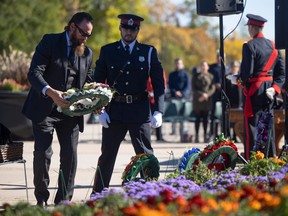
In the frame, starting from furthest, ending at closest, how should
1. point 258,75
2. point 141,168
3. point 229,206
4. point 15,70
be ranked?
point 15,70 < point 258,75 < point 141,168 < point 229,206

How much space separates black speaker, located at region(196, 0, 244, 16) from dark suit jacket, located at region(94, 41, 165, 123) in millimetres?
1820

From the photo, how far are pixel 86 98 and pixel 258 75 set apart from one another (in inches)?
171

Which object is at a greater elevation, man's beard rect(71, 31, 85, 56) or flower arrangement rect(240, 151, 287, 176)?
man's beard rect(71, 31, 85, 56)

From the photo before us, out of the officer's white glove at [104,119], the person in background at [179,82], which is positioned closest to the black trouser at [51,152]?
the officer's white glove at [104,119]

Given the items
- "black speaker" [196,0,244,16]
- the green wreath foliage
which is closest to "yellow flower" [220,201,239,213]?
the green wreath foliage

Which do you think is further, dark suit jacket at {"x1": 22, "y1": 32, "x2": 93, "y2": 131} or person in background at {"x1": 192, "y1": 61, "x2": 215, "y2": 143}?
person in background at {"x1": 192, "y1": 61, "x2": 215, "y2": 143}

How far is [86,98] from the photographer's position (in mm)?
8398

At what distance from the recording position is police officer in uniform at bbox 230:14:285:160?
12078mm

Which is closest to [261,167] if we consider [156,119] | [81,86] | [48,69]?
[156,119]

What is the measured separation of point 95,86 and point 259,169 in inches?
68.1

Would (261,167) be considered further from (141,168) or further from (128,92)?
(128,92)

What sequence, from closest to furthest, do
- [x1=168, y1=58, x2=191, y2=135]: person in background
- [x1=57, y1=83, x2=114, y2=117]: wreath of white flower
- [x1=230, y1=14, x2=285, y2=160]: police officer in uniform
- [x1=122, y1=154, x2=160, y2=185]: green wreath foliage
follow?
[x1=122, y1=154, x2=160, y2=185]: green wreath foliage → [x1=57, y1=83, x2=114, y2=117]: wreath of white flower → [x1=230, y1=14, x2=285, y2=160]: police officer in uniform → [x1=168, y1=58, x2=191, y2=135]: person in background

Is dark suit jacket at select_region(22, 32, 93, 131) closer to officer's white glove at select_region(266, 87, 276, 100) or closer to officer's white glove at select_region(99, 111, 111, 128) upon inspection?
officer's white glove at select_region(99, 111, 111, 128)

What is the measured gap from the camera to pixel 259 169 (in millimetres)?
8078
